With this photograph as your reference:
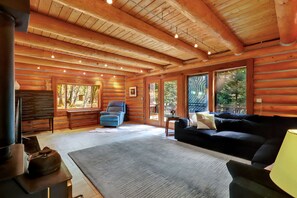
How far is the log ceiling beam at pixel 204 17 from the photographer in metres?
1.81

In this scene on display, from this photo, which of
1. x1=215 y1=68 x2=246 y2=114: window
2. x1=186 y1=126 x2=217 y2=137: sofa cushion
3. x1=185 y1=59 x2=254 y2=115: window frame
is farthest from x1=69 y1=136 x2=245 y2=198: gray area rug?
x1=215 y1=68 x2=246 y2=114: window

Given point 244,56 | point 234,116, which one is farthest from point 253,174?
point 244,56

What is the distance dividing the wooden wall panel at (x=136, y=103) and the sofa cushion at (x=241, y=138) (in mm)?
4096

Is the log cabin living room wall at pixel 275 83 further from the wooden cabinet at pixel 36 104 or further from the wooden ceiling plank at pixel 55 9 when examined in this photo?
the wooden cabinet at pixel 36 104

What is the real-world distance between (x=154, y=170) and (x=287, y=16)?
2818 millimetres

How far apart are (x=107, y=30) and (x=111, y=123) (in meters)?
3.81

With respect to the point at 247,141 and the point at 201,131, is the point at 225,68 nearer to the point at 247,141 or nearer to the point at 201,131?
the point at 201,131

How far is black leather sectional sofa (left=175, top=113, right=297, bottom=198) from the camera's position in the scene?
1167mm

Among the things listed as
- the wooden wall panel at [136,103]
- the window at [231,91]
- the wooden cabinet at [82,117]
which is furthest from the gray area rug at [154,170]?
the wooden wall panel at [136,103]

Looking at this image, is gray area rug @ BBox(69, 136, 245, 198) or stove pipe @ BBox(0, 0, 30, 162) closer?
stove pipe @ BBox(0, 0, 30, 162)

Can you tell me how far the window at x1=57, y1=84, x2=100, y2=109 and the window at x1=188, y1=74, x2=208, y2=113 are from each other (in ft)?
13.7

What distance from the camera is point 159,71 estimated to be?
6.05 metres

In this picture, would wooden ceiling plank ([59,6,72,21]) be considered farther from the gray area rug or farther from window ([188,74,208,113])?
window ([188,74,208,113])

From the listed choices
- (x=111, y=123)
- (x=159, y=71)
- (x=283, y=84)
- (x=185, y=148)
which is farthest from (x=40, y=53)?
(x=283, y=84)
